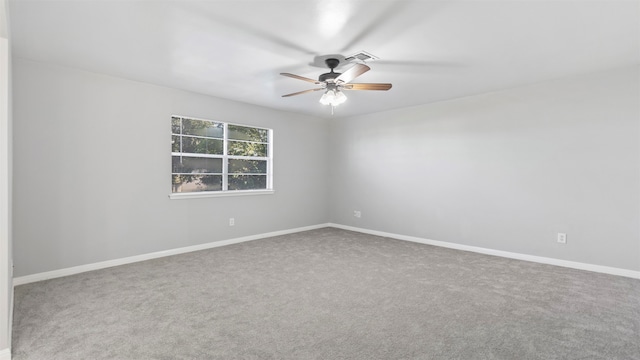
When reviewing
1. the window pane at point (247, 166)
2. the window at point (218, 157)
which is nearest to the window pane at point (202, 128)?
the window at point (218, 157)

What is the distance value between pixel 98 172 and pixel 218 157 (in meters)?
1.63

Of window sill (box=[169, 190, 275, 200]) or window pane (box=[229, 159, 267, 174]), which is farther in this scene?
window pane (box=[229, 159, 267, 174])

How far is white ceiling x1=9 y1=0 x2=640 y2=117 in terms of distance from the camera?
221cm

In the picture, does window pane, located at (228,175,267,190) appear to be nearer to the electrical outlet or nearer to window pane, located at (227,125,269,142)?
window pane, located at (227,125,269,142)

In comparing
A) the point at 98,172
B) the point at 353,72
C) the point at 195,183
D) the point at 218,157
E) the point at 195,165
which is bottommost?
the point at 195,183

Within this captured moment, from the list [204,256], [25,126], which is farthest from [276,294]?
[25,126]

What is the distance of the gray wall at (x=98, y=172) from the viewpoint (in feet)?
10.5

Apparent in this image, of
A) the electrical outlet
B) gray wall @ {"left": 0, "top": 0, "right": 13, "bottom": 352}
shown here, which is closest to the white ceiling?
gray wall @ {"left": 0, "top": 0, "right": 13, "bottom": 352}

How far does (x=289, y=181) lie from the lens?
19.2ft

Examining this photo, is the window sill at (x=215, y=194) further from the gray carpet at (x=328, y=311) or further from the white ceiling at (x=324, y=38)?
the white ceiling at (x=324, y=38)

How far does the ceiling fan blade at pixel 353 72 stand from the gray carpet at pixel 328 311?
2082mm

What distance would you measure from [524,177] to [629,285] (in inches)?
61.3

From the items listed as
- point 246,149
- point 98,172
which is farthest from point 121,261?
point 246,149

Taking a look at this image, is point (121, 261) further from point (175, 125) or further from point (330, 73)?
point (330, 73)
